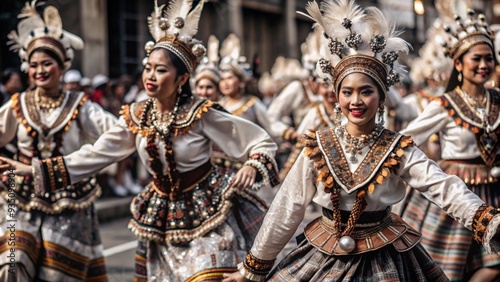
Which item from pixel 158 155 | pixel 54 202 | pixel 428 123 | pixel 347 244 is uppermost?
pixel 428 123

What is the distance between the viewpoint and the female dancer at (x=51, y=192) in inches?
243

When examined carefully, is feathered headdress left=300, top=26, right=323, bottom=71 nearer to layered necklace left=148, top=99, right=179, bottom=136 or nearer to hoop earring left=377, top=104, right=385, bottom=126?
layered necklace left=148, top=99, right=179, bottom=136

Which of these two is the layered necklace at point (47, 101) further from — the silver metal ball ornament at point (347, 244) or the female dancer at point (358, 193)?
the silver metal ball ornament at point (347, 244)

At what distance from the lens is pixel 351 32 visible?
15.3 feet

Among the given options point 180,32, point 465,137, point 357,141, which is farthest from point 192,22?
point 465,137

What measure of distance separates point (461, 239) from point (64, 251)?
2737 mm

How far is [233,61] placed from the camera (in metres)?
9.55

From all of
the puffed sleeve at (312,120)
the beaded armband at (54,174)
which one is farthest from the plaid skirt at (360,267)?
the puffed sleeve at (312,120)

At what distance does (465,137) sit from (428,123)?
27 centimetres

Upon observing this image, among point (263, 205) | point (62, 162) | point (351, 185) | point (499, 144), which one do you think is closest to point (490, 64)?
point (499, 144)

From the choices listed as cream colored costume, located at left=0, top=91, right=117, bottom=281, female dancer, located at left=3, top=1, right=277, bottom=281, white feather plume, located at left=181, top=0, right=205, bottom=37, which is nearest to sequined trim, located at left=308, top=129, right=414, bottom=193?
female dancer, located at left=3, top=1, right=277, bottom=281

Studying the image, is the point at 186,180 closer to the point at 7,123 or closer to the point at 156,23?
the point at 156,23

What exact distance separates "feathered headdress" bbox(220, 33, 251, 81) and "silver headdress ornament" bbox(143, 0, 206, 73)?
3.50m

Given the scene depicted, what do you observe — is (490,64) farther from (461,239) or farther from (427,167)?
(427,167)
